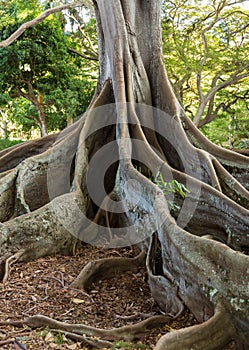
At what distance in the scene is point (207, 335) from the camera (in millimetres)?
2643

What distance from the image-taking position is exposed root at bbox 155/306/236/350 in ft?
8.27

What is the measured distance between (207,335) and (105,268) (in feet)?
5.60

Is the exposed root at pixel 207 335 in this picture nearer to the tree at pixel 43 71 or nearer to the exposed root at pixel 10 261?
the exposed root at pixel 10 261

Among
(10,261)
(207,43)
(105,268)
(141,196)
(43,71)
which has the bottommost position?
(105,268)

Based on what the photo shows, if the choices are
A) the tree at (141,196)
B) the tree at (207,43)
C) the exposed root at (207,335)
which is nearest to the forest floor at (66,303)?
the tree at (141,196)

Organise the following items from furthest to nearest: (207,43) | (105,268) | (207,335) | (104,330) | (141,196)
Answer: (207,43)
(141,196)
(105,268)
(104,330)
(207,335)

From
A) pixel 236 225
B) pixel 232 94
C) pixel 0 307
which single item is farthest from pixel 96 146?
pixel 232 94

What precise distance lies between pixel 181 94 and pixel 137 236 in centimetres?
1361

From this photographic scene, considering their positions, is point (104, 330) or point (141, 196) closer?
point (104, 330)

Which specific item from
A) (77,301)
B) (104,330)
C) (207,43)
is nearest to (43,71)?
(207,43)

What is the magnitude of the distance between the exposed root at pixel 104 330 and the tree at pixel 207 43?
42.5 feet

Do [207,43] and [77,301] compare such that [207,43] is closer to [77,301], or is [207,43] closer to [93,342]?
[77,301]

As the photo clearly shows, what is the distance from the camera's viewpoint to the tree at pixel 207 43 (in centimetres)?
1487

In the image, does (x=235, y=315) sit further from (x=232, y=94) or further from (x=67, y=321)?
(x=232, y=94)
